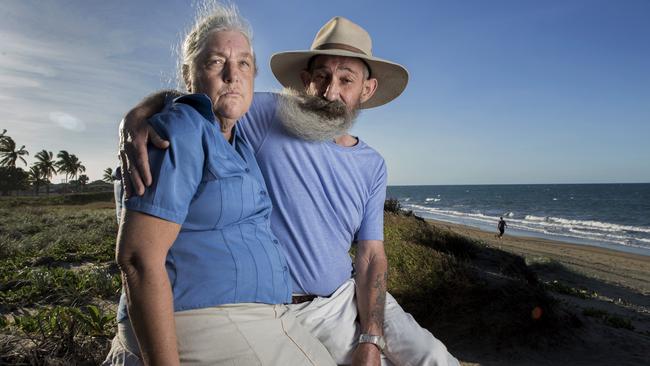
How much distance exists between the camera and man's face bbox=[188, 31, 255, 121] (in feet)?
6.43

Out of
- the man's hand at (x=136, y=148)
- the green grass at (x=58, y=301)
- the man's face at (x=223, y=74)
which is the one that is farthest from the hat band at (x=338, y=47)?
the green grass at (x=58, y=301)

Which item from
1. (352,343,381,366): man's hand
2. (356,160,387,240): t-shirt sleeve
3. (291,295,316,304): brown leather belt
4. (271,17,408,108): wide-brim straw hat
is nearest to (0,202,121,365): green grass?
(291,295,316,304): brown leather belt

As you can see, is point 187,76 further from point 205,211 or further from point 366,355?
point 366,355

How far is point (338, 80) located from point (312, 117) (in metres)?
0.56

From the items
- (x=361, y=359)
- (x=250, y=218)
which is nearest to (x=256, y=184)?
(x=250, y=218)

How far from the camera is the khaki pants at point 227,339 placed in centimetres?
158

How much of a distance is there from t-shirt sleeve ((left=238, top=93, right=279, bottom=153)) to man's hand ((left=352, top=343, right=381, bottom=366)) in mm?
1186

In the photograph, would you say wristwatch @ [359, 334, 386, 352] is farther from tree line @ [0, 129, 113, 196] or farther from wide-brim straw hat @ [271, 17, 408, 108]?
tree line @ [0, 129, 113, 196]

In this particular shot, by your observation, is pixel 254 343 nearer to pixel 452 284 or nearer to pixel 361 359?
pixel 361 359

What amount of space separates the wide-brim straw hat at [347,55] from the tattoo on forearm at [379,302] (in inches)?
57.0

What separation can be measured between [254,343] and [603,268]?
21.3m

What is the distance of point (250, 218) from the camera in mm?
1797

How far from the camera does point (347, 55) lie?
299cm

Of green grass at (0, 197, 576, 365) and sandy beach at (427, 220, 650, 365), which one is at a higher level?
green grass at (0, 197, 576, 365)
